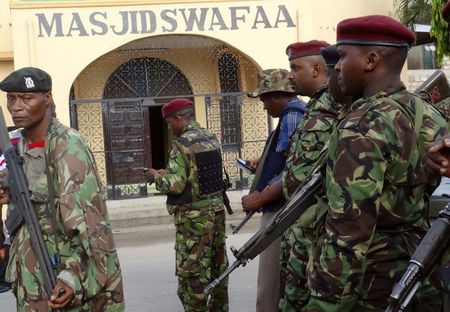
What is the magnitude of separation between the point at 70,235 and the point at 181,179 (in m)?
2.41

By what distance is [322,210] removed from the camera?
2.94m

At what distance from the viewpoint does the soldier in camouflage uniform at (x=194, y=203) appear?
565 cm

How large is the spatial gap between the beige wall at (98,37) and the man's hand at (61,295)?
1041 centimetres

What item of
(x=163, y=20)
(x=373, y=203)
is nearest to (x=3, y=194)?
(x=373, y=203)

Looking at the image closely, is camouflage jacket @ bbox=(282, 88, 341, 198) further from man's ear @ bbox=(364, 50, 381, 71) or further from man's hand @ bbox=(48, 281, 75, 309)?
man's hand @ bbox=(48, 281, 75, 309)

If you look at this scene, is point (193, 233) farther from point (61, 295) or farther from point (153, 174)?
point (61, 295)

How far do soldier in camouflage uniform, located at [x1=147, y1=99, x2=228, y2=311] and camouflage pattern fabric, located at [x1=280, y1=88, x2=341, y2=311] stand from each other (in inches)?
69.8

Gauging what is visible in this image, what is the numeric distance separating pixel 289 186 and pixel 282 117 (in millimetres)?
→ 811

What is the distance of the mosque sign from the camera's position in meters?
13.3

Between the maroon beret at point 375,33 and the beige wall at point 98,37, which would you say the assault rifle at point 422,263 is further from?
the beige wall at point 98,37

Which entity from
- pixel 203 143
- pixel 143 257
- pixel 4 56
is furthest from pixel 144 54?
pixel 203 143

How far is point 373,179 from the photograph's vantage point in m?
2.51

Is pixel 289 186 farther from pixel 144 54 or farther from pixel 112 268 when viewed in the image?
pixel 144 54

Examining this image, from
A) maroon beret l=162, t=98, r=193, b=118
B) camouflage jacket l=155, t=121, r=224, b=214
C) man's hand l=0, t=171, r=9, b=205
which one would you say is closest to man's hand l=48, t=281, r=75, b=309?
man's hand l=0, t=171, r=9, b=205
